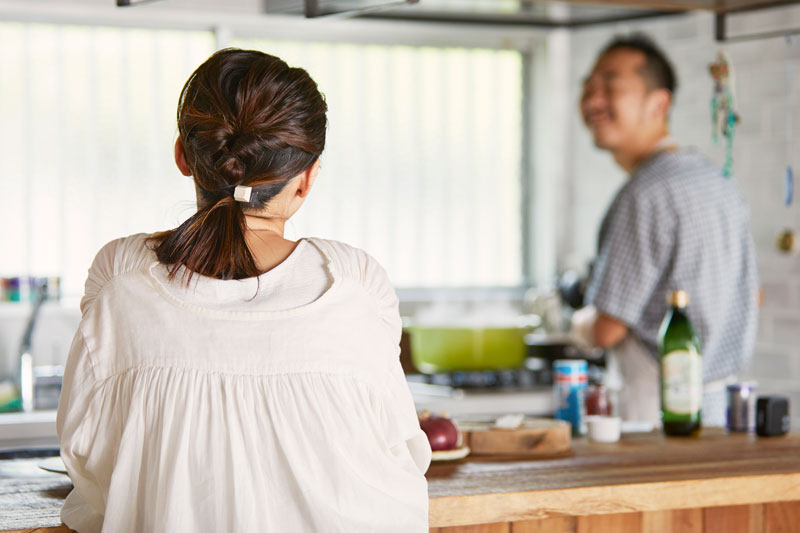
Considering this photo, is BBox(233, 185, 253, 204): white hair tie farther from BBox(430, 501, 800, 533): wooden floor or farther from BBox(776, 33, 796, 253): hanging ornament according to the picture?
BBox(776, 33, 796, 253): hanging ornament

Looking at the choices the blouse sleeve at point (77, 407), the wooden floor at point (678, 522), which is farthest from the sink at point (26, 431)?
the blouse sleeve at point (77, 407)

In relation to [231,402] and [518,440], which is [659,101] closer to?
[518,440]

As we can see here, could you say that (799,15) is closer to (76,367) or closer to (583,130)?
(583,130)

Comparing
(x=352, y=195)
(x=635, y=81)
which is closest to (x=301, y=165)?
(x=635, y=81)

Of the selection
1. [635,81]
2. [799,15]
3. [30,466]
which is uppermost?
[799,15]

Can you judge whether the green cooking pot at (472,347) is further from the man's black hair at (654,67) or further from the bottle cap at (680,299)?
the bottle cap at (680,299)

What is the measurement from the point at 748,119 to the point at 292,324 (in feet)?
9.30

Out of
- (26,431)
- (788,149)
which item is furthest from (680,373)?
(26,431)

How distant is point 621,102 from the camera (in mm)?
3195

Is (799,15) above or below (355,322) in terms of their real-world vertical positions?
above

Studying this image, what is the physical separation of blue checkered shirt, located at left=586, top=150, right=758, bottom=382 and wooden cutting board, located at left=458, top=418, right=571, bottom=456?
82 cm

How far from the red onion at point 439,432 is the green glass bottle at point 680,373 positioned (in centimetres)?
58

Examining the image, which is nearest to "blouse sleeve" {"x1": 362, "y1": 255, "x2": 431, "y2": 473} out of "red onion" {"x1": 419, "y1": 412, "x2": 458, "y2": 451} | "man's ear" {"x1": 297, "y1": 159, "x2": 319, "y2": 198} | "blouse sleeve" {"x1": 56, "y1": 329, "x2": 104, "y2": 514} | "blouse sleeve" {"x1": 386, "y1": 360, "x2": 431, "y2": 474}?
"blouse sleeve" {"x1": 386, "y1": 360, "x2": 431, "y2": 474}

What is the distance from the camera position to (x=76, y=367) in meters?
1.39
